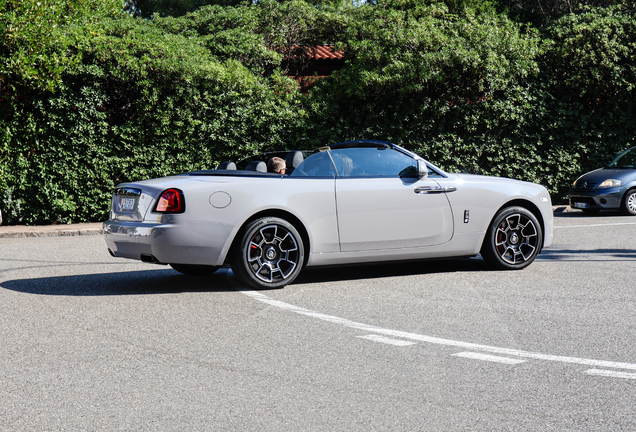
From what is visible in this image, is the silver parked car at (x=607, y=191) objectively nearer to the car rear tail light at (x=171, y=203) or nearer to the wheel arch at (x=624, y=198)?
the wheel arch at (x=624, y=198)

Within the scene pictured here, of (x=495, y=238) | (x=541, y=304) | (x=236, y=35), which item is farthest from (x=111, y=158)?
(x=541, y=304)

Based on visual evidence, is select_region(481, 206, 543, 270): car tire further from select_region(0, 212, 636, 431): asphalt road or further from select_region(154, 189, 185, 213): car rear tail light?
select_region(154, 189, 185, 213): car rear tail light

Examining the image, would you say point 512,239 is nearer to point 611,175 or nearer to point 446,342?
point 446,342

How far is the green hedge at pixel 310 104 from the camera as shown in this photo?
15266 mm

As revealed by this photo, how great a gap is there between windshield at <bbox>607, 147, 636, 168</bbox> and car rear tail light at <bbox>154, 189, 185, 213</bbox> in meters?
13.5

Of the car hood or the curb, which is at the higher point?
the car hood

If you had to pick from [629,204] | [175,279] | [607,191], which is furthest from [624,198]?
[175,279]

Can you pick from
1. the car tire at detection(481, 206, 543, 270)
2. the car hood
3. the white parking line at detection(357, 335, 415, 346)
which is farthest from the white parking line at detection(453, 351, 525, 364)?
the car hood

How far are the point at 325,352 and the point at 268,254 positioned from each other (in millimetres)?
2373

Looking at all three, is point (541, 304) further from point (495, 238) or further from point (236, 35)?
point (236, 35)

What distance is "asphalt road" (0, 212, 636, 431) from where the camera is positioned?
147 inches

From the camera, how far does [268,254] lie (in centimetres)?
716

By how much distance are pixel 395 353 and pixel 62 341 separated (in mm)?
2450

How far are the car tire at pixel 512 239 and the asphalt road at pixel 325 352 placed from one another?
234mm
